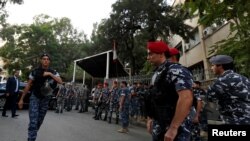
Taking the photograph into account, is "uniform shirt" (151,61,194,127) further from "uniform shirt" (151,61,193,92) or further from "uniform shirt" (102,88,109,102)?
"uniform shirt" (102,88,109,102)

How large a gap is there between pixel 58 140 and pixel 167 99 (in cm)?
538

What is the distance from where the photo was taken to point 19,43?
45.2m

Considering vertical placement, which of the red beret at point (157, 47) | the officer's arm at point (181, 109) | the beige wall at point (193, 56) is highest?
the beige wall at point (193, 56)

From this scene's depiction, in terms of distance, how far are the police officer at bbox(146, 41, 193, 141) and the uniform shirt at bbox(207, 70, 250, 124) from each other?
2.73 ft

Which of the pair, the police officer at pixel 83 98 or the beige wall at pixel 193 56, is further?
the beige wall at pixel 193 56

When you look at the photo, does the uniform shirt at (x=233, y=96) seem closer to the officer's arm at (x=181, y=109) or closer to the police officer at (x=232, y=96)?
the police officer at (x=232, y=96)

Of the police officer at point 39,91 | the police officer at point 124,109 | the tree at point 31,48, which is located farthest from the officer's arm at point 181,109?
the tree at point 31,48

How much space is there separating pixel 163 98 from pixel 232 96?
1.09 metres

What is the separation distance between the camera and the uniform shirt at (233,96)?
3.78 meters

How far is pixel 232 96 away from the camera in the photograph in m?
3.82

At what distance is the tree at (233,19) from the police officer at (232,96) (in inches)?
86.1

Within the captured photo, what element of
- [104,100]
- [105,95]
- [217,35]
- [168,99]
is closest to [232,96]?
[168,99]

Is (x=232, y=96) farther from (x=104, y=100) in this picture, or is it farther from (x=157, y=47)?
(x=104, y=100)

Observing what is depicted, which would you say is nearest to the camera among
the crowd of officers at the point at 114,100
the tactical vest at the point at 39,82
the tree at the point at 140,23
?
the tactical vest at the point at 39,82
